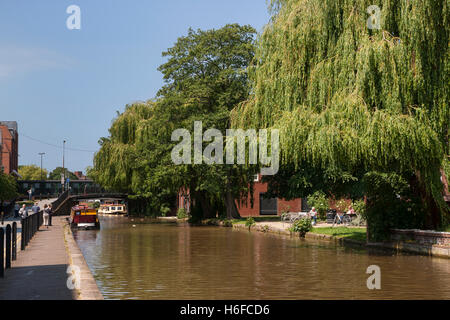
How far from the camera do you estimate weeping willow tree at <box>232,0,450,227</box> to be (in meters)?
18.8

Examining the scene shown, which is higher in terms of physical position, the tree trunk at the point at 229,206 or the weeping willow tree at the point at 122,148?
the weeping willow tree at the point at 122,148

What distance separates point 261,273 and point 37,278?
18.6 feet

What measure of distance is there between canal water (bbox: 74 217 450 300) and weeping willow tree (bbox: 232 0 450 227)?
323 centimetres

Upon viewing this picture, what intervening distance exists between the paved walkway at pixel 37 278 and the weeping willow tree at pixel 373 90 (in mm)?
7990

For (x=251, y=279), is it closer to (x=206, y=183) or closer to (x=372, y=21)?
(x=372, y=21)

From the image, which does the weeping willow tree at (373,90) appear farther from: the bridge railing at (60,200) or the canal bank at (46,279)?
the bridge railing at (60,200)

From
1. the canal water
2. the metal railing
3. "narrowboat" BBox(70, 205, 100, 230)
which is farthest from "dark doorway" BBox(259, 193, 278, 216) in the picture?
the metal railing

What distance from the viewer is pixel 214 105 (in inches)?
1842

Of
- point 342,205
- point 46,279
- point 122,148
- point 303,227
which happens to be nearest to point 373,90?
point 46,279

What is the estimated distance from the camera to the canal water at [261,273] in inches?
504

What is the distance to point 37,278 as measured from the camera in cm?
1323

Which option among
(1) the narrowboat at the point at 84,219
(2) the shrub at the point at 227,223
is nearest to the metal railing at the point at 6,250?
(1) the narrowboat at the point at 84,219

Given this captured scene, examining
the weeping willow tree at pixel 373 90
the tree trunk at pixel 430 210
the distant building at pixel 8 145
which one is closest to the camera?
the weeping willow tree at pixel 373 90
